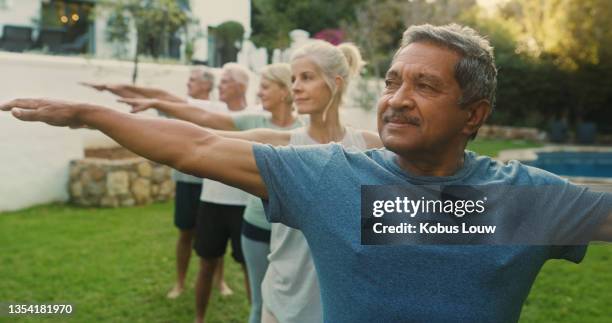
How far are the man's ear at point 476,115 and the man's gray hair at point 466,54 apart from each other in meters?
0.01

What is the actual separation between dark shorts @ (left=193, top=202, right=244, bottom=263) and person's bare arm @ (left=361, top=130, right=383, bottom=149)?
4.39 ft

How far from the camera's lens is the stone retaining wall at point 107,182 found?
7363 mm

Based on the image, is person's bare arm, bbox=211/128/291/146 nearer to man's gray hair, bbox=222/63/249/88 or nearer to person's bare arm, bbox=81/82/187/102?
person's bare arm, bbox=81/82/187/102

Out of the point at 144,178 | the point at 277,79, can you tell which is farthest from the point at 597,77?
the point at 277,79

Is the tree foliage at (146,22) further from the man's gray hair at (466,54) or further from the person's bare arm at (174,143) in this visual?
the man's gray hair at (466,54)

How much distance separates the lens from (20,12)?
11.4 metres

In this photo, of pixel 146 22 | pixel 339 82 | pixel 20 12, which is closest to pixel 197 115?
pixel 339 82

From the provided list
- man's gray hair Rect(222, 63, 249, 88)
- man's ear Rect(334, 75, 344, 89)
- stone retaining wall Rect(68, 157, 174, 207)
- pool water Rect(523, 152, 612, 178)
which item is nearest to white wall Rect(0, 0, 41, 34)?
stone retaining wall Rect(68, 157, 174, 207)

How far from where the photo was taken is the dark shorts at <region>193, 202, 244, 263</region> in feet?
12.0

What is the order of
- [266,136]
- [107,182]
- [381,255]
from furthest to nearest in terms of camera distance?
[107,182]
[266,136]
[381,255]

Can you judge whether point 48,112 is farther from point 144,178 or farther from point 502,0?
point 502,0

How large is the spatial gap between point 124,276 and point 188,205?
2.77ft

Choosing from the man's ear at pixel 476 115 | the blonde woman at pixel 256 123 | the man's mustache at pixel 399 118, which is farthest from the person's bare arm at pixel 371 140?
the man's mustache at pixel 399 118

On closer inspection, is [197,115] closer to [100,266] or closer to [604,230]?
[604,230]
